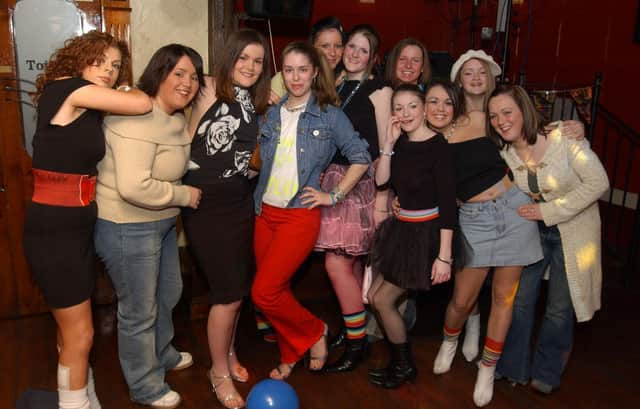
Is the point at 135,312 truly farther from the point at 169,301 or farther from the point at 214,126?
the point at 214,126

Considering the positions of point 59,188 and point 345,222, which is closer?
point 59,188

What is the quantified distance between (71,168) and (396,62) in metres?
1.75

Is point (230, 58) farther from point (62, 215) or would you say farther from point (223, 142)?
point (62, 215)

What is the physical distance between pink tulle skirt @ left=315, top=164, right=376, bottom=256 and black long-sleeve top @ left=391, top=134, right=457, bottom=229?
221 millimetres

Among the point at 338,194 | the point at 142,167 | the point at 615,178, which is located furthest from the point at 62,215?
the point at 615,178

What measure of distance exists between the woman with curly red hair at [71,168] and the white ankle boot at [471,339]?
2.00 metres

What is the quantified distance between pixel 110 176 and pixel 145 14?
1705mm

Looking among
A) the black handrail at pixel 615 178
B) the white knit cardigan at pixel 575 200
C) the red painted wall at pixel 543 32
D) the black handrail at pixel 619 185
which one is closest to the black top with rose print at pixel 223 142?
the white knit cardigan at pixel 575 200

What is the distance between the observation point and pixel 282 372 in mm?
2977

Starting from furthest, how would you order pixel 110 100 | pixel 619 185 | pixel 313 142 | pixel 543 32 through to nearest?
pixel 543 32 → pixel 619 185 → pixel 313 142 → pixel 110 100

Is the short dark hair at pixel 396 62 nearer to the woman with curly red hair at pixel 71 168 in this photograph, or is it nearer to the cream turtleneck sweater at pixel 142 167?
the cream turtleneck sweater at pixel 142 167

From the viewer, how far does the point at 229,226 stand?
2.59 m

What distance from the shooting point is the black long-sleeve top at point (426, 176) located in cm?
265

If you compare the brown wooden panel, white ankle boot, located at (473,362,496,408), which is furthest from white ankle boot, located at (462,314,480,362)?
the brown wooden panel
